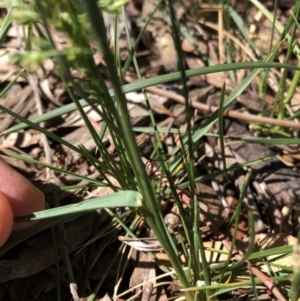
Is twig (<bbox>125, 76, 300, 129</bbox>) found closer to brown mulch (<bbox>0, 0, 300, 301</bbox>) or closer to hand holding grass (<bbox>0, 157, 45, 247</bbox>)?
brown mulch (<bbox>0, 0, 300, 301</bbox>)

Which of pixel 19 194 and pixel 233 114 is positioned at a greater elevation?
pixel 233 114

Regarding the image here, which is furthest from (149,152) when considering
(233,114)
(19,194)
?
(19,194)

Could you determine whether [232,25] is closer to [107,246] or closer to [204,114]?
[204,114]

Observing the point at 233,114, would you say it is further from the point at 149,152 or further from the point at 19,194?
the point at 19,194

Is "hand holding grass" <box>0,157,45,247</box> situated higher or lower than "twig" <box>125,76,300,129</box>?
lower

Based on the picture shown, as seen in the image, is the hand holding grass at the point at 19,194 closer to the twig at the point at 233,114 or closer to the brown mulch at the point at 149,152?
the brown mulch at the point at 149,152

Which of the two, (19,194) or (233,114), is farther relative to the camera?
(233,114)

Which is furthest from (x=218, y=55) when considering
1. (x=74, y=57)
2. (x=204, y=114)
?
(x=74, y=57)

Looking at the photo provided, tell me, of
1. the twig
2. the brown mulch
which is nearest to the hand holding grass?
the brown mulch

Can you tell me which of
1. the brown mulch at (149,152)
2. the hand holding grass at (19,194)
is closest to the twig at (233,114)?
the brown mulch at (149,152)
